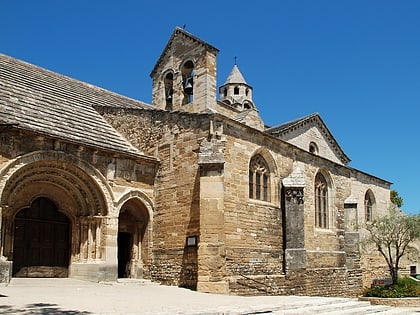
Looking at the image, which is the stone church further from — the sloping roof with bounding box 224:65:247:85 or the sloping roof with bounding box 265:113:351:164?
the sloping roof with bounding box 224:65:247:85

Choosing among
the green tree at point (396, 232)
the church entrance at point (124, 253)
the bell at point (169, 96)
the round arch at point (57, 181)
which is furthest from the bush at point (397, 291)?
the bell at point (169, 96)

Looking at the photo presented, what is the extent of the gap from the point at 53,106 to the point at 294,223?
993cm

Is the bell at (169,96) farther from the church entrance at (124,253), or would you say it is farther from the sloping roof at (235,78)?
the sloping roof at (235,78)

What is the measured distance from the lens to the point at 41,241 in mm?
15797

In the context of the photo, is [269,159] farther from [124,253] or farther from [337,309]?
[337,309]

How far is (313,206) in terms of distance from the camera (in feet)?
68.7

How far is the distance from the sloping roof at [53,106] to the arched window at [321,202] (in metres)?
8.77

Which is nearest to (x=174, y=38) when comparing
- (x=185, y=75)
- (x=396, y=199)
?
(x=185, y=75)

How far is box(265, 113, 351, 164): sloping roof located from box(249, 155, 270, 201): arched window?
834cm

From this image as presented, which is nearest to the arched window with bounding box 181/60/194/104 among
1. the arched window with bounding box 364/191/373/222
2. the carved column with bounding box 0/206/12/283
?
the carved column with bounding box 0/206/12/283

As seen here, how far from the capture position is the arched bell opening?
17.0 m

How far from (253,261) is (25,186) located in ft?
25.7

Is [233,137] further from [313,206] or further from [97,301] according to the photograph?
[97,301]

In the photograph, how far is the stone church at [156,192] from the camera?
48.5 feet
